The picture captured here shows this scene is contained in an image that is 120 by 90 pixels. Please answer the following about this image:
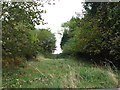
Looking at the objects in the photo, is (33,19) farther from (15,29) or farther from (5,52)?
(5,52)

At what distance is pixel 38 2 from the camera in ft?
16.1

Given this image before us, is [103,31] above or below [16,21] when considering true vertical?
above

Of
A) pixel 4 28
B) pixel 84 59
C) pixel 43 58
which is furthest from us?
pixel 84 59

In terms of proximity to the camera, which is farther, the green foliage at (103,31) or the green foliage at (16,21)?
the green foliage at (103,31)

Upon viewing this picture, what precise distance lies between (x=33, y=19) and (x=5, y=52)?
133 cm

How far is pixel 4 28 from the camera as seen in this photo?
14.5 feet

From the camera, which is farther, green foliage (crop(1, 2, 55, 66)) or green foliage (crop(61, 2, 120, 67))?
green foliage (crop(61, 2, 120, 67))

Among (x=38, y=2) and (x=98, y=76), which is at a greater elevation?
(x=38, y=2)

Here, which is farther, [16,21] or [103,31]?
[103,31]

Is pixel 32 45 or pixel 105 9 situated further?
pixel 105 9

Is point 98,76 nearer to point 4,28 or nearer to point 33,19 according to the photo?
point 33,19

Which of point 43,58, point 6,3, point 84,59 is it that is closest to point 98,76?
point 6,3

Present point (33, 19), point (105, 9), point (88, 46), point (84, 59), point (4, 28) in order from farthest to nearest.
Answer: point (84, 59), point (88, 46), point (105, 9), point (33, 19), point (4, 28)

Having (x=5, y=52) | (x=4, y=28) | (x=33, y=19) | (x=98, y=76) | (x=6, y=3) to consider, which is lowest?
(x=98, y=76)
